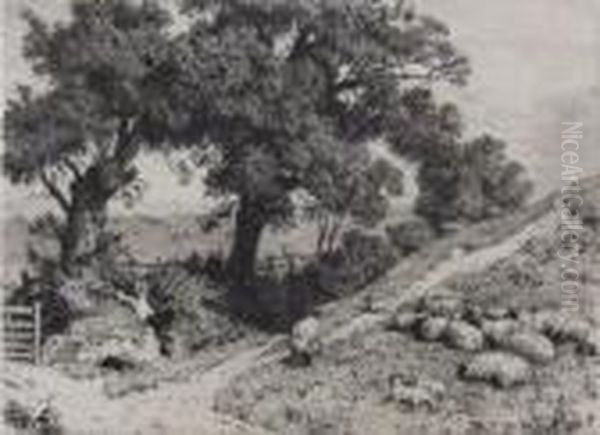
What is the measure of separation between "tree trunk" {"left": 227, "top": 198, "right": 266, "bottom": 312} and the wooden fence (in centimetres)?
839

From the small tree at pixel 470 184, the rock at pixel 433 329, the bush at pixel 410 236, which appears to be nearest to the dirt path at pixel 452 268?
the rock at pixel 433 329

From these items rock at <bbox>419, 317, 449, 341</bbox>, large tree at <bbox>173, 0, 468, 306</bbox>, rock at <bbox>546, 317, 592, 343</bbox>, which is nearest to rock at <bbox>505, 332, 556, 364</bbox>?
rock at <bbox>546, 317, 592, 343</bbox>

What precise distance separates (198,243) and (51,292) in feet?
61.2

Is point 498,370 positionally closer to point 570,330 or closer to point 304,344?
point 570,330

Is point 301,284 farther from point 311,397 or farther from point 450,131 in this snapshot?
point 311,397

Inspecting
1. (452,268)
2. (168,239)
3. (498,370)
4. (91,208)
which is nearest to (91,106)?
(91,208)

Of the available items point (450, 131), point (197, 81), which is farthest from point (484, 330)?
point (450, 131)

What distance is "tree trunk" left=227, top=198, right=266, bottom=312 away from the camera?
164 feet

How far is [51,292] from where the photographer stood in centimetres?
4684

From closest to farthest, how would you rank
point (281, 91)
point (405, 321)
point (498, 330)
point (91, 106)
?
1. point (498, 330)
2. point (405, 321)
3. point (91, 106)
4. point (281, 91)

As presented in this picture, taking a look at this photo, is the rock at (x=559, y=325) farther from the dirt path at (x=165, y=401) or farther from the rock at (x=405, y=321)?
the dirt path at (x=165, y=401)

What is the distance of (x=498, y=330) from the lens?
38.4 metres

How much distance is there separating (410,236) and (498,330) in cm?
1718

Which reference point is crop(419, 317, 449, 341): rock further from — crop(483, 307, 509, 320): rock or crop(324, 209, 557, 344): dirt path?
crop(324, 209, 557, 344): dirt path
